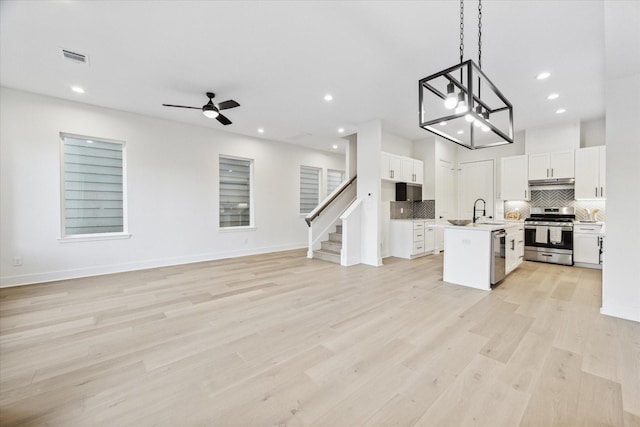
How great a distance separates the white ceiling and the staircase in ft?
10.1

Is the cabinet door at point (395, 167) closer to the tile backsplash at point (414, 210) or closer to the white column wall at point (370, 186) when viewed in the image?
the white column wall at point (370, 186)

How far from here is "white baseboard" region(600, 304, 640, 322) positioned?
9.11 ft

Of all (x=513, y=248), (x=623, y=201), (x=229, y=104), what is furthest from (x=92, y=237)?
(x=623, y=201)

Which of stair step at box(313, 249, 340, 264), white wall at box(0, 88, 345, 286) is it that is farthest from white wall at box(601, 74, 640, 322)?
white wall at box(0, 88, 345, 286)

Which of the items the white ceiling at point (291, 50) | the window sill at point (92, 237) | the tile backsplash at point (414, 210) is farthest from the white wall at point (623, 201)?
the window sill at point (92, 237)

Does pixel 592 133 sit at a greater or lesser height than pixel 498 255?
greater

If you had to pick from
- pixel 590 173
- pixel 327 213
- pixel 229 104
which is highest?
pixel 229 104

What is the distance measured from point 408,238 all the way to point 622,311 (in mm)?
3395

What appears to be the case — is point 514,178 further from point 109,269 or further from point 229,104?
point 109,269

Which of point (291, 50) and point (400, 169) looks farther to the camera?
point (400, 169)

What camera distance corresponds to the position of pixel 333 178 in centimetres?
855

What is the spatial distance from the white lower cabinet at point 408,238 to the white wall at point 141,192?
271cm

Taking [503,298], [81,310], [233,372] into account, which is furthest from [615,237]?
[81,310]

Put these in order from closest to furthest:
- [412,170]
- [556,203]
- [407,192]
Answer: [556,203], [407,192], [412,170]
